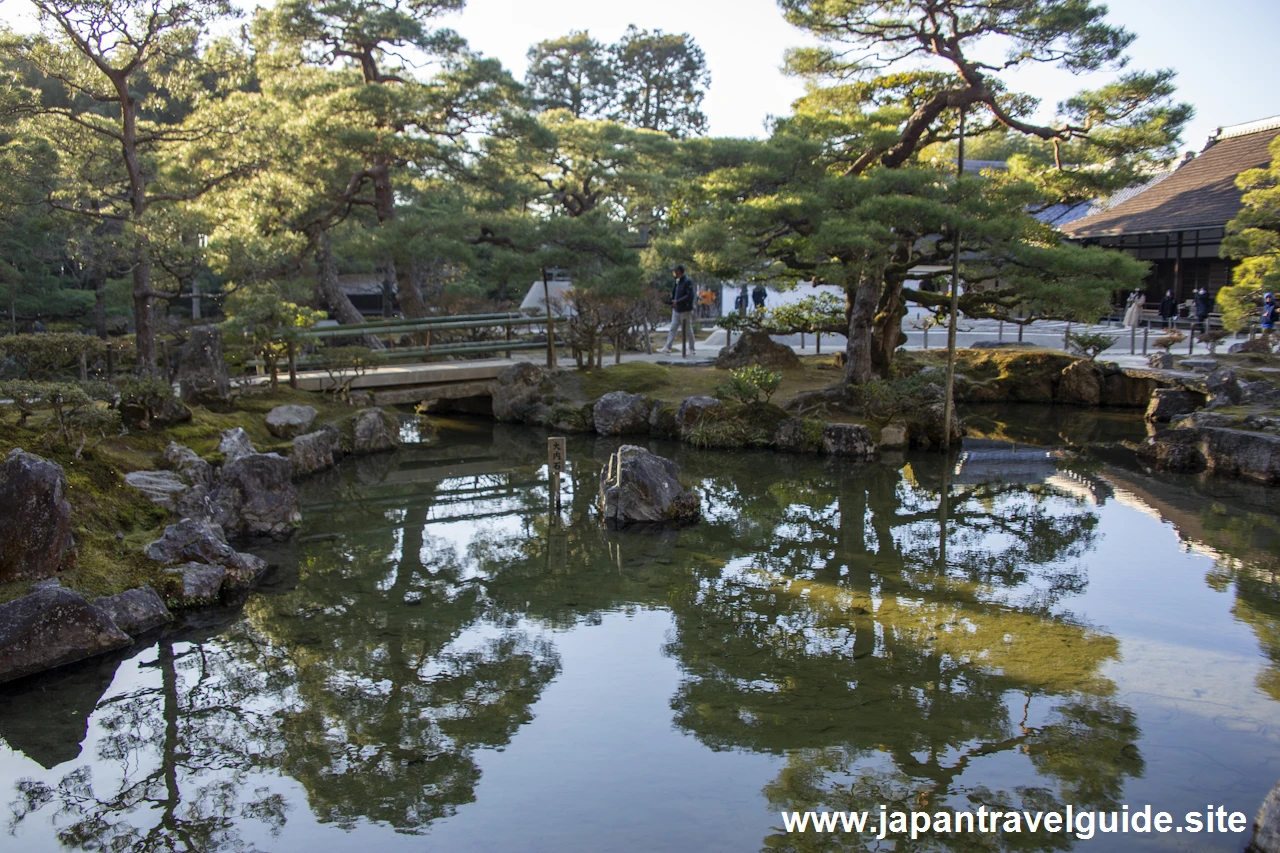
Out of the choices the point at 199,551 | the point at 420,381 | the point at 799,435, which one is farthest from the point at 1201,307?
the point at 199,551

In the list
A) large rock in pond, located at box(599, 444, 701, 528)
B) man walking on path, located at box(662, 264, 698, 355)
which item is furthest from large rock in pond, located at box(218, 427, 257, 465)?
man walking on path, located at box(662, 264, 698, 355)

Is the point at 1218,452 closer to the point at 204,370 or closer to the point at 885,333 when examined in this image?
the point at 885,333

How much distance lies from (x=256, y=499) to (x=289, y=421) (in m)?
3.48

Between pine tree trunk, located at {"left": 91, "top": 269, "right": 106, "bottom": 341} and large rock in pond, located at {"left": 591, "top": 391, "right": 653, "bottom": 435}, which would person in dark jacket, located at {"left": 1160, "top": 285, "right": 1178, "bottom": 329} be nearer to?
large rock in pond, located at {"left": 591, "top": 391, "right": 653, "bottom": 435}

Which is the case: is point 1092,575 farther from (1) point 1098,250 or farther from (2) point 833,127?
(2) point 833,127

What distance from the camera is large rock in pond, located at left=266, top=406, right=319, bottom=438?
1225cm

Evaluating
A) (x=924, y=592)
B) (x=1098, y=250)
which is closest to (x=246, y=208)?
(x=924, y=592)

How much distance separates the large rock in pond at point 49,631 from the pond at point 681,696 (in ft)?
0.61

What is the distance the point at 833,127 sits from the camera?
1248 centimetres

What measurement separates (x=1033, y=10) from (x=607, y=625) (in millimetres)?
10240

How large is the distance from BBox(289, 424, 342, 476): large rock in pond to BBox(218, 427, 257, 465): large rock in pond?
3.09 ft

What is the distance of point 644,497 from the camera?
380 inches

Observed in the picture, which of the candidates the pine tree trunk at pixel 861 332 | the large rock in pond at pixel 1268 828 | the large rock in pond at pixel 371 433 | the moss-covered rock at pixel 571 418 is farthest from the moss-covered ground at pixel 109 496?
the pine tree trunk at pixel 861 332

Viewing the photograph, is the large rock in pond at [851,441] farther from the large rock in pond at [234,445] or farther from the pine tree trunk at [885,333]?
Result: the large rock in pond at [234,445]
